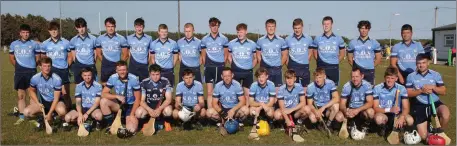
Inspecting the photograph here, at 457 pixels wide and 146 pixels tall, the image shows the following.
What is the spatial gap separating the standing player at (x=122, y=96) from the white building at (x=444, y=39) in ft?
101

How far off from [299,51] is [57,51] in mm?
4033

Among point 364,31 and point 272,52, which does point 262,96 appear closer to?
point 272,52

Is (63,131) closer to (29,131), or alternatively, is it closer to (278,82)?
(29,131)

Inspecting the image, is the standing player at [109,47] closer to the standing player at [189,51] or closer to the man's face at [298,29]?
the standing player at [189,51]

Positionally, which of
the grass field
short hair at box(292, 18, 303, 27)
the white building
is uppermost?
the white building

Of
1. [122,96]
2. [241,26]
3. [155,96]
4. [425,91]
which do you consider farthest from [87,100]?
[425,91]

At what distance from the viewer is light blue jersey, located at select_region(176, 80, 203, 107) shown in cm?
652

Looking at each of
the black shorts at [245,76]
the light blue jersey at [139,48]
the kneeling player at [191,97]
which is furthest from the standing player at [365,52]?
the light blue jersey at [139,48]

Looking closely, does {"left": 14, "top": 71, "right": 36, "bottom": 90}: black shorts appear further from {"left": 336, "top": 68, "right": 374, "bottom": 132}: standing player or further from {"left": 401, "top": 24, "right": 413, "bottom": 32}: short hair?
{"left": 401, "top": 24, "right": 413, "bottom": 32}: short hair

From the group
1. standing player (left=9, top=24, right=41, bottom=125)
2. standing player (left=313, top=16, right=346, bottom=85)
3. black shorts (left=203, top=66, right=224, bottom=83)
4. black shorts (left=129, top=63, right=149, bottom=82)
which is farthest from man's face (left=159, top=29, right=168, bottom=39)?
standing player (left=313, top=16, right=346, bottom=85)

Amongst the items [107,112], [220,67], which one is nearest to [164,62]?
[220,67]

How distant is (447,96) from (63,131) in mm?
8874

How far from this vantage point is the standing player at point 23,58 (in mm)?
7090

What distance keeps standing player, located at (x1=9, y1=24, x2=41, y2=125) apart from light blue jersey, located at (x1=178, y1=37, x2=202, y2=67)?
239cm
